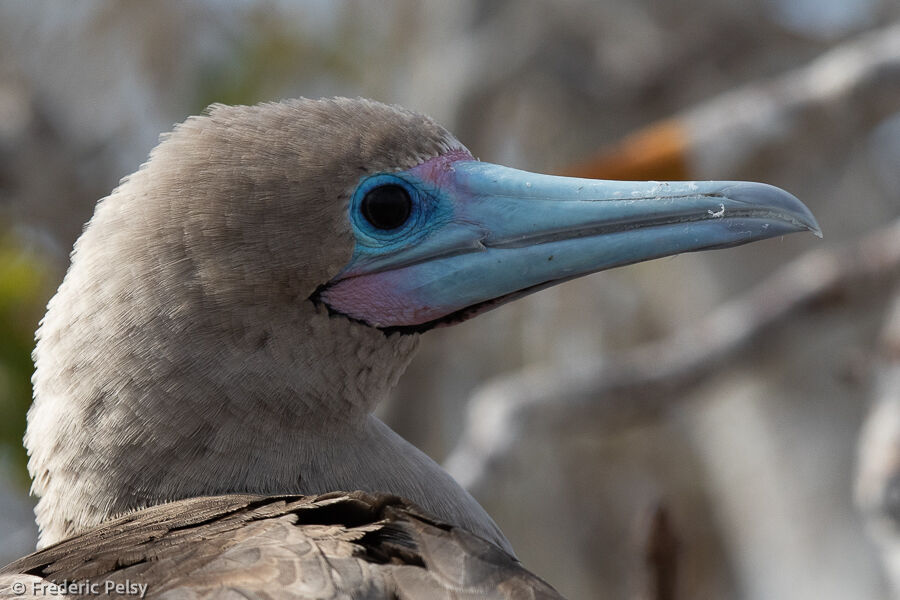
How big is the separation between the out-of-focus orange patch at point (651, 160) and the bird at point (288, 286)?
2.95 meters

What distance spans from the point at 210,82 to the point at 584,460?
636cm

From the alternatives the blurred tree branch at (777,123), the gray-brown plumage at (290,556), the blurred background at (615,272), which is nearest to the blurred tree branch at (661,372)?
the blurred background at (615,272)

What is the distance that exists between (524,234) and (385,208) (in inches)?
15.3

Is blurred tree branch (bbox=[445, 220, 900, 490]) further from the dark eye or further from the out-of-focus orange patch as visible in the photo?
the dark eye

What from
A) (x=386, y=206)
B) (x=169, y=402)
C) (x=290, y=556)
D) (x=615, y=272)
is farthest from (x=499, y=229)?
(x=615, y=272)

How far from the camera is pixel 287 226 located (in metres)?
3.21

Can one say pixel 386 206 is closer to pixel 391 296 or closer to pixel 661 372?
pixel 391 296

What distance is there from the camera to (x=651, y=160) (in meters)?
6.59

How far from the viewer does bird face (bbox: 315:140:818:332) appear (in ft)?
10.4

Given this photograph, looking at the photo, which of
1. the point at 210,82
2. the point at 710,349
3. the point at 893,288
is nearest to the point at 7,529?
the point at 210,82

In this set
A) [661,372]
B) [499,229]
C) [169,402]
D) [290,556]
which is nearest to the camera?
[290,556]

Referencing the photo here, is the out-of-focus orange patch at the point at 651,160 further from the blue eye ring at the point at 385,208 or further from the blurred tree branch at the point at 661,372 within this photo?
the blue eye ring at the point at 385,208

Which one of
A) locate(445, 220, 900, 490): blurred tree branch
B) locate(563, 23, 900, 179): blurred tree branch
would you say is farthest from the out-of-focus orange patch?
locate(445, 220, 900, 490): blurred tree branch

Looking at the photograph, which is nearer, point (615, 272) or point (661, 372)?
point (661, 372)
